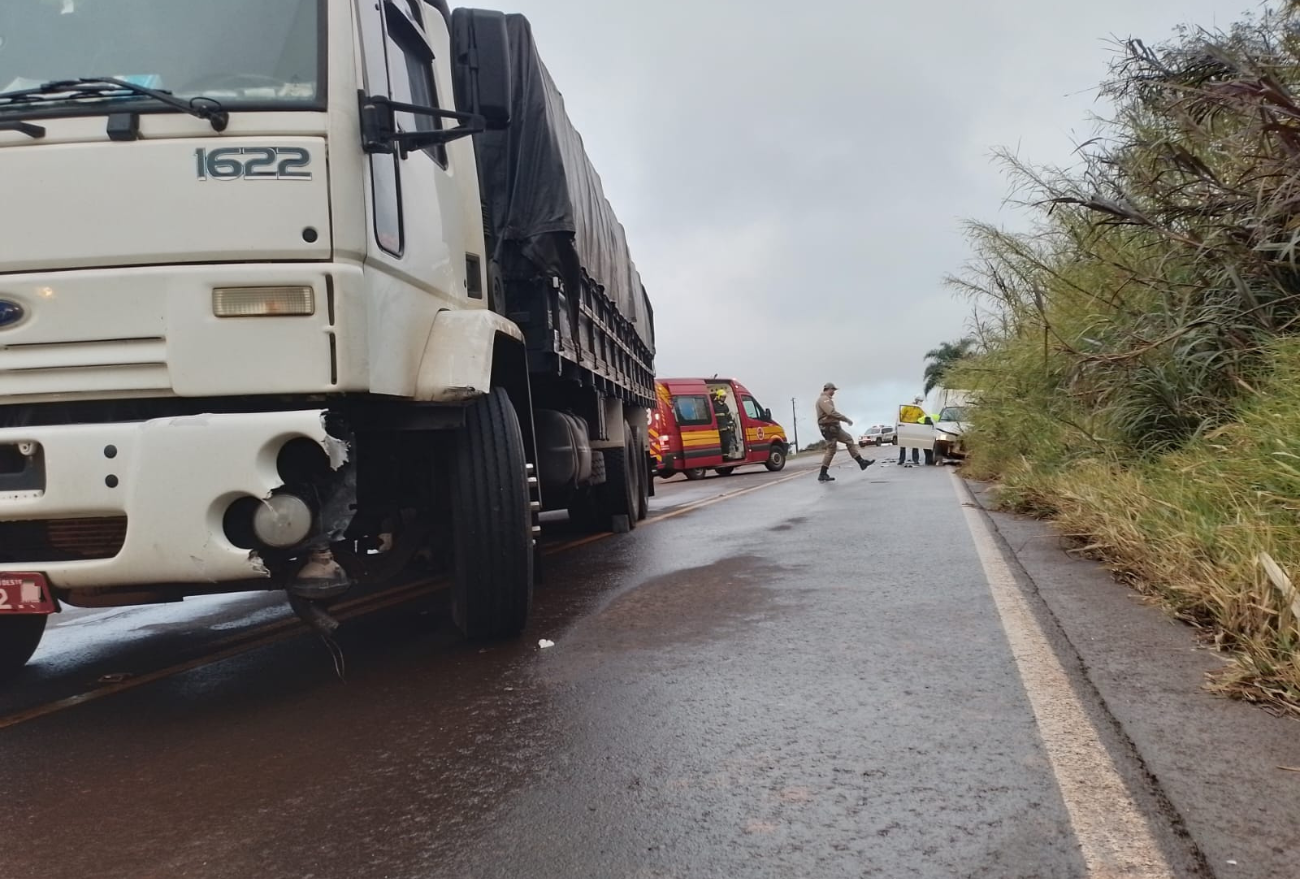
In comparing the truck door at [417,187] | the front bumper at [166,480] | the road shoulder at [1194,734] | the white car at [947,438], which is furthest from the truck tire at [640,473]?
the white car at [947,438]

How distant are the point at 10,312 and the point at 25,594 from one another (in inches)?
38.4

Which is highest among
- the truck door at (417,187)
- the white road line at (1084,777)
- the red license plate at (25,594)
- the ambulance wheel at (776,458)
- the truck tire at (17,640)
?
the truck door at (417,187)

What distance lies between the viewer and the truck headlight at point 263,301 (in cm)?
351

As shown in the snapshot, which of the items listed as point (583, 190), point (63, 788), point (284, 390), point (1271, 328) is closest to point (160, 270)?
point (284, 390)

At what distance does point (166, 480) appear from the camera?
11.1 feet

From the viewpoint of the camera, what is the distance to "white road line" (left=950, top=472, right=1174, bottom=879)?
2.25m

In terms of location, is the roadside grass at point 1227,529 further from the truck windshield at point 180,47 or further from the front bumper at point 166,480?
the truck windshield at point 180,47

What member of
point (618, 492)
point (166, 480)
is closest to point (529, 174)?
point (166, 480)

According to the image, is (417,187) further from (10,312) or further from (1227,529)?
(1227,529)

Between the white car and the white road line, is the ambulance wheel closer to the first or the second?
the white car

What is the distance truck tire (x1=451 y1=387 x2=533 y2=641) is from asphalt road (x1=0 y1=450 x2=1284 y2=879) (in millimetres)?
319

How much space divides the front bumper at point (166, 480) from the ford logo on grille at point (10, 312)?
1.28ft

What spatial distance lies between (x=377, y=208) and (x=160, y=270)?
792 millimetres

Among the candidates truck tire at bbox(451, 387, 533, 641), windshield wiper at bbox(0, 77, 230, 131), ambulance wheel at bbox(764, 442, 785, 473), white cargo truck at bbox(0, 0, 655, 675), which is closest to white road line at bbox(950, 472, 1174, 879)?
truck tire at bbox(451, 387, 533, 641)
